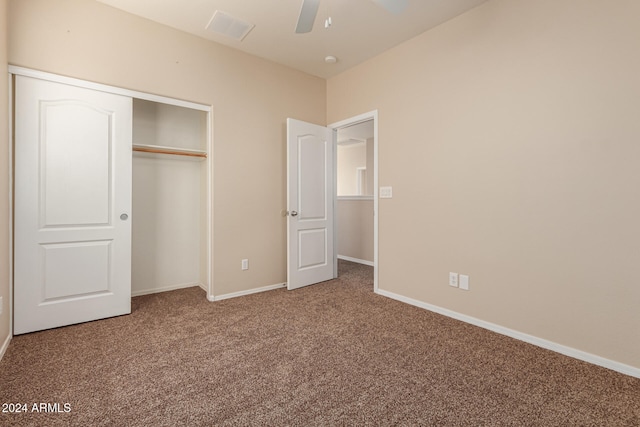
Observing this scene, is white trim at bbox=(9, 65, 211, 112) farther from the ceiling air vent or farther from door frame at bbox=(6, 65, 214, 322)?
the ceiling air vent

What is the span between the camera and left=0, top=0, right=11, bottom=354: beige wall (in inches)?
79.6

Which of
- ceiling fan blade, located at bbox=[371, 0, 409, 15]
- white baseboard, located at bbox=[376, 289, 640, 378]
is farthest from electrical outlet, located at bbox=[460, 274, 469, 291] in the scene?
ceiling fan blade, located at bbox=[371, 0, 409, 15]

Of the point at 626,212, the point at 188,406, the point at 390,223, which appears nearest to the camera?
the point at 188,406

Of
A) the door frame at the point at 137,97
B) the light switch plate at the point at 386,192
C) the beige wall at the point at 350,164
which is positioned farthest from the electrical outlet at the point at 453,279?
the beige wall at the point at 350,164

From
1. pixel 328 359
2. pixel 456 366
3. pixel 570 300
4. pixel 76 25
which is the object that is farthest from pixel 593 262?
pixel 76 25

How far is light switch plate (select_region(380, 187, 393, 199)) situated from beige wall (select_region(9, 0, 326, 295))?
1.22 metres

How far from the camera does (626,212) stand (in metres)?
1.85

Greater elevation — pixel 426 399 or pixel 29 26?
pixel 29 26

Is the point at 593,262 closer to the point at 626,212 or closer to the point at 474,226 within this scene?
the point at 626,212

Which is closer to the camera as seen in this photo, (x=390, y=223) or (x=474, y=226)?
(x=474, y=226)

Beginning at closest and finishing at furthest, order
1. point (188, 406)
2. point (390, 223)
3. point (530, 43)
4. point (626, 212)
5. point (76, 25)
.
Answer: point (188, 406), point (626, 212), point (530, 43), point (76, 25), point (390, 223)

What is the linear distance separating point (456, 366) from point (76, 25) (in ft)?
12.8

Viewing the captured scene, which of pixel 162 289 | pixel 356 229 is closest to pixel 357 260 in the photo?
pixel 356 229

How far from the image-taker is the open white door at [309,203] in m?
3.55
